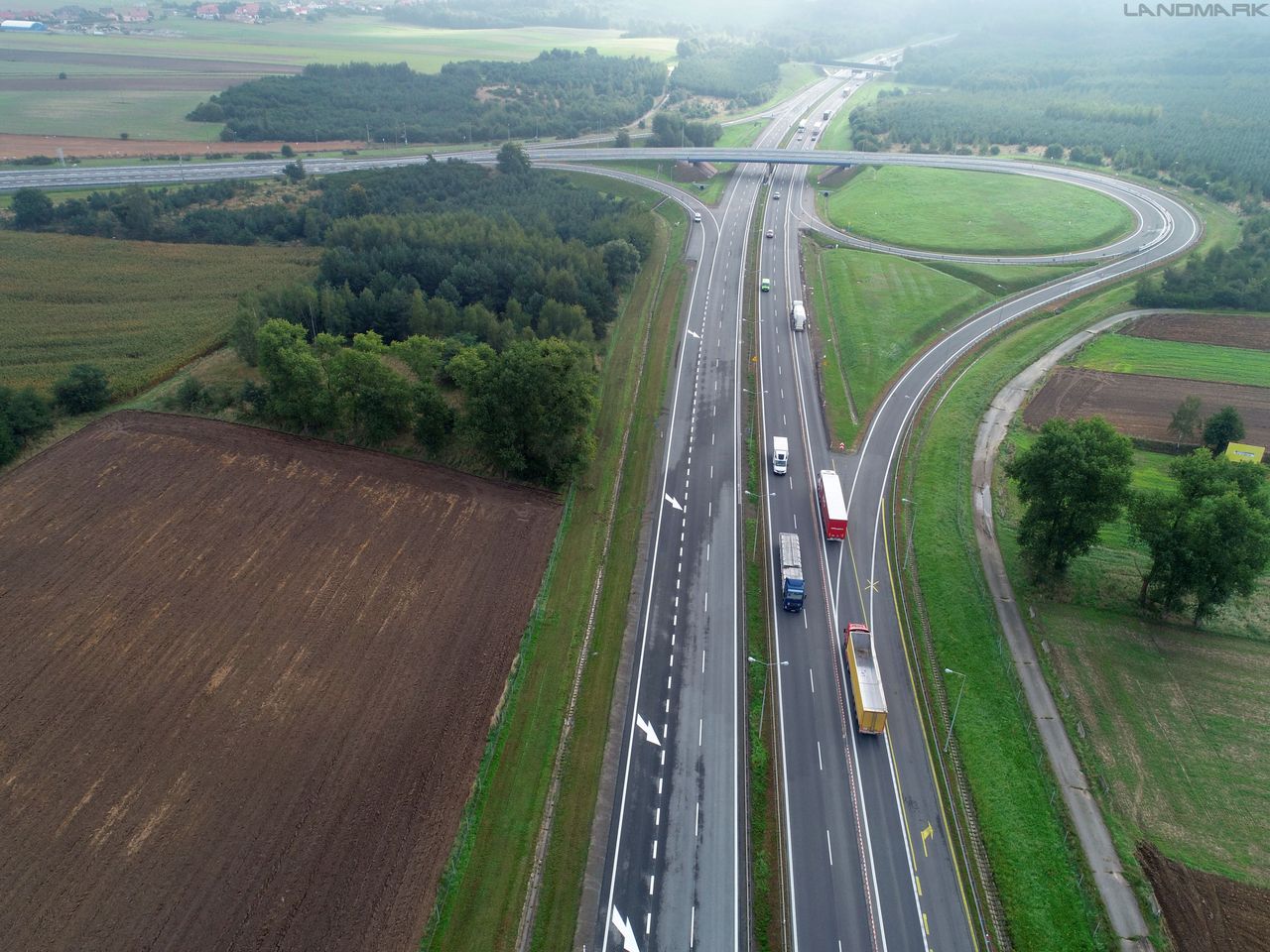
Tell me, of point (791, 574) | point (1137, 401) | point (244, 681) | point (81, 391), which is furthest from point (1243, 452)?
point (81, 391)

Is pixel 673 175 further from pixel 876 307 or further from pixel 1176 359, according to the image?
pixel 1176 359

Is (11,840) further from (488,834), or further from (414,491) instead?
(414,491)

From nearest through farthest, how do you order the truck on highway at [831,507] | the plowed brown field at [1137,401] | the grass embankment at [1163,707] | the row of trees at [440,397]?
the grass embankment at [1163,707]
the truck on highway at [831,507]
the row of trees at [440,397]
the plowed brown field at [1137,401]

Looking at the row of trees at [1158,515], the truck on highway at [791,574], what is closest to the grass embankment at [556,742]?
the truck on highway at [791,574]

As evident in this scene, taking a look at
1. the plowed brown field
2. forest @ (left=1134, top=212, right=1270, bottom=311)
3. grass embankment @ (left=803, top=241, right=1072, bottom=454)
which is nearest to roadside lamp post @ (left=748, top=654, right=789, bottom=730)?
grass embankment @ (left=803, top=241, right=1072, bottom=454)

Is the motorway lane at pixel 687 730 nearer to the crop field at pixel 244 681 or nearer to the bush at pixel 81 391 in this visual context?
the crop field at pixel 244 681

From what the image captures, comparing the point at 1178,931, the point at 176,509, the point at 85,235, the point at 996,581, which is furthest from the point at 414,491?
the point at 85,235

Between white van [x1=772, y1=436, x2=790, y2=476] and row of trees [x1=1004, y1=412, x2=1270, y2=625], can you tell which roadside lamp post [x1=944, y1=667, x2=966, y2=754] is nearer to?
row of trees [x1=1004, y1=412, x2=1270, y2=625]
